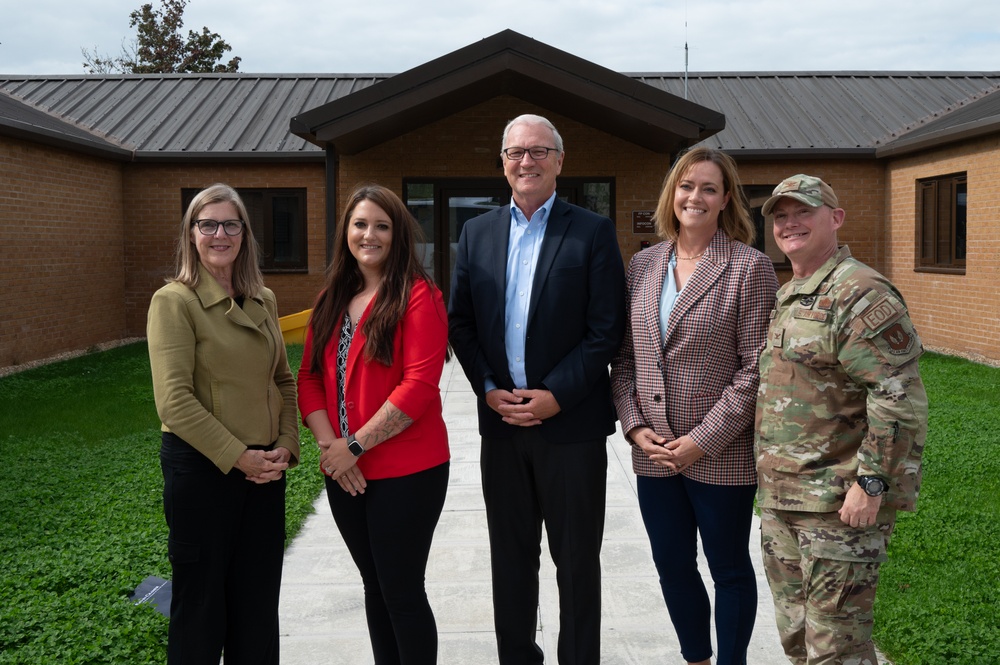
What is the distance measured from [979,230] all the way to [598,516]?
11.3 meters

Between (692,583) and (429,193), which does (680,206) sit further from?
(429,193)

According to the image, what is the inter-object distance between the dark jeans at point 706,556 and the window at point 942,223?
452 inches

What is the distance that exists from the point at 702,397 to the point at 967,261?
1134cm

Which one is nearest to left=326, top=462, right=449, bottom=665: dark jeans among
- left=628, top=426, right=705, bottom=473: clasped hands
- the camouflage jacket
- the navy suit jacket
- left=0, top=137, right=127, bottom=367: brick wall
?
the navy suit jacket

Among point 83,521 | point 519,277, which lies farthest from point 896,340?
point 83,521

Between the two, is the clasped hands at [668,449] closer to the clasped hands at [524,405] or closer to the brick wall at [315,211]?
the clasped hands at [524,405]

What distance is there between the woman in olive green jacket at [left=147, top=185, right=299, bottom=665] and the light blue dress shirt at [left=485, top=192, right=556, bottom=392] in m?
0.81

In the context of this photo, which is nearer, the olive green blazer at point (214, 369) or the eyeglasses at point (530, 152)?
the olive green blazer at point (214, 369)

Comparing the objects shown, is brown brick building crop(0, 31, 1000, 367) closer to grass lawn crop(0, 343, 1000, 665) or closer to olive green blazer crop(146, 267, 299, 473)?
grass lawn crop(0, 343, 1000, 665)

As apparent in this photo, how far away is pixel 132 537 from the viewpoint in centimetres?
493

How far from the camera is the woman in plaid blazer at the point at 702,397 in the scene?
2969 millimetres

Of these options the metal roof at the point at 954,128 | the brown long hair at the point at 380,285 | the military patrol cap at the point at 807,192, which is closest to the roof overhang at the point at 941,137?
the metal roof at the point at 954,128

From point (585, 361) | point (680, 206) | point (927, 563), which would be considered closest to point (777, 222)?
point (680, 206)

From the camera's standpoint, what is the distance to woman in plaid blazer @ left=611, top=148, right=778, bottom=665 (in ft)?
9.74
